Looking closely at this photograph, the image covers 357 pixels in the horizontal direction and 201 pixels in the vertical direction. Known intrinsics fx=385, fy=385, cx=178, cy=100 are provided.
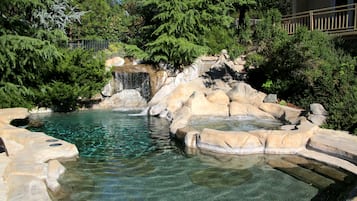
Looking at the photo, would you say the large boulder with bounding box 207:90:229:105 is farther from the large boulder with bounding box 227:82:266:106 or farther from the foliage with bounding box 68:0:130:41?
the foliage with bounding box 68:0:130:41

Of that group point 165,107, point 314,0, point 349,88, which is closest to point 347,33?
point 349,88

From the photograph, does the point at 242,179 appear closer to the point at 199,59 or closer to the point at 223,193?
the point at 223,193

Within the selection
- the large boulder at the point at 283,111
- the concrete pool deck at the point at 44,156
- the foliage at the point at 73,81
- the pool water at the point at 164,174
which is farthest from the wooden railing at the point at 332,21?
the foliage at the point at 73,81

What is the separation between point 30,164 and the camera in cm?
697

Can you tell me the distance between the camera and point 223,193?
6594 mm

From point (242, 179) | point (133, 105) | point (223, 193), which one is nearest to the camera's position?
point (223, 193)

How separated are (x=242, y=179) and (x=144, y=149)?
311cm

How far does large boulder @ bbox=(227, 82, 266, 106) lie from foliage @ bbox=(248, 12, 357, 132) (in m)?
0.66

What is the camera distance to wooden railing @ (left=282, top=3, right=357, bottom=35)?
15.4 m

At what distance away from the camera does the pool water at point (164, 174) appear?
21.4ft

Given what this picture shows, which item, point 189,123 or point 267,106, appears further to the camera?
point 267,106

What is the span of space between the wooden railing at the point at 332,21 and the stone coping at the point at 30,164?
9968 mm

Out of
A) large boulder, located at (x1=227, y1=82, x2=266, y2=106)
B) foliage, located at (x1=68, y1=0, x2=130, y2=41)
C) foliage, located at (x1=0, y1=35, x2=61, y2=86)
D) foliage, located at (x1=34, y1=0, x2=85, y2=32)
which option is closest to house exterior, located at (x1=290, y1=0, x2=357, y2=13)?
large boulder, located at (x1=227, y1=82, x2=266, y2=106)

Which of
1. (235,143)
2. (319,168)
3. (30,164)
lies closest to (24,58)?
(30,164)
